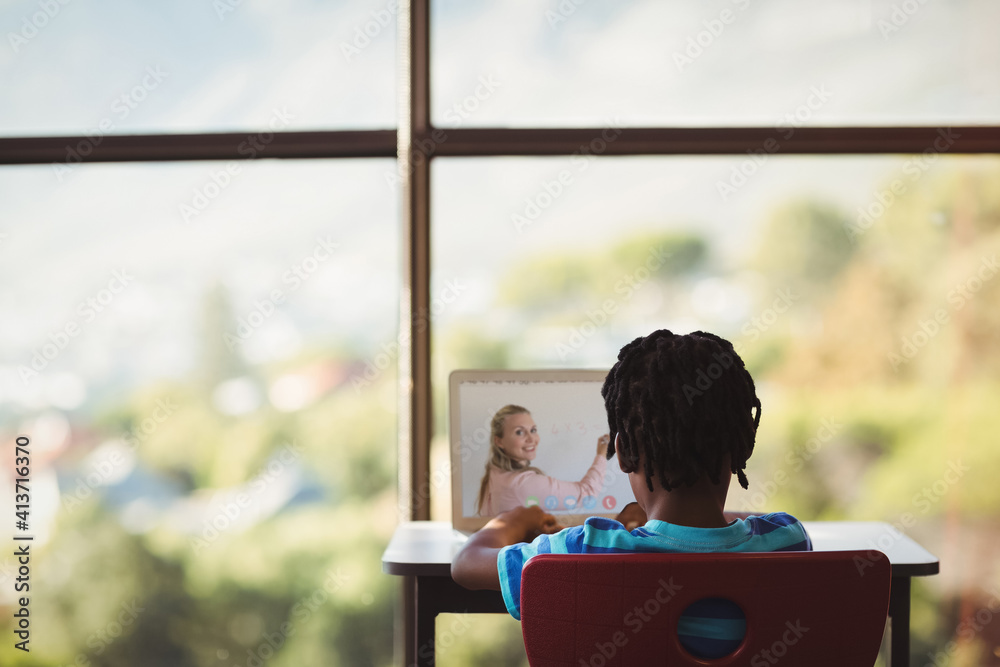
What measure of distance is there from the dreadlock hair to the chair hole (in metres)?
0.16

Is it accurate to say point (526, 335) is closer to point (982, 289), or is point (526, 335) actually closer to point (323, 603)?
point (323, 603)

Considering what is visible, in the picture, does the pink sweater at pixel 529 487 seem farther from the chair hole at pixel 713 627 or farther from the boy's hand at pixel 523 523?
the chair hole at pixel 713 627

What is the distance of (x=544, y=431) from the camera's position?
5.38 ft

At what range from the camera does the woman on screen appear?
63.3 inches

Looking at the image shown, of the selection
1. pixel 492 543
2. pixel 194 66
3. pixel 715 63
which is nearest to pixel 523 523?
pixel 492 543

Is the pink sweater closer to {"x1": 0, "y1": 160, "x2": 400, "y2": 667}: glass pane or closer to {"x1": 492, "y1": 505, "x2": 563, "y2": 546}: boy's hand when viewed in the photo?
{"x1": 492, "y1": 505, "x2": 563, "y2": 546}: boy's hand

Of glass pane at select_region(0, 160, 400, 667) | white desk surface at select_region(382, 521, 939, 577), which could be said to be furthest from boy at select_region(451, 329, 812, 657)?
glass pane at select_region(0, 160, 400, 667)

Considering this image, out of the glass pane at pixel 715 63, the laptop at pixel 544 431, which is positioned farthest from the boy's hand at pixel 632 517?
the glass pane at pixel 715 63

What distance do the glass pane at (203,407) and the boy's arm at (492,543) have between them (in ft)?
2.69

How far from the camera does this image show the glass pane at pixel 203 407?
2.14 metres

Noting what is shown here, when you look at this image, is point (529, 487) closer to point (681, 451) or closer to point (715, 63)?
point (681, 451)

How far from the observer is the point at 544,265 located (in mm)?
2113

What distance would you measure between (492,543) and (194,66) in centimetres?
159

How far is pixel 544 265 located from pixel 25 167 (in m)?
1.43
